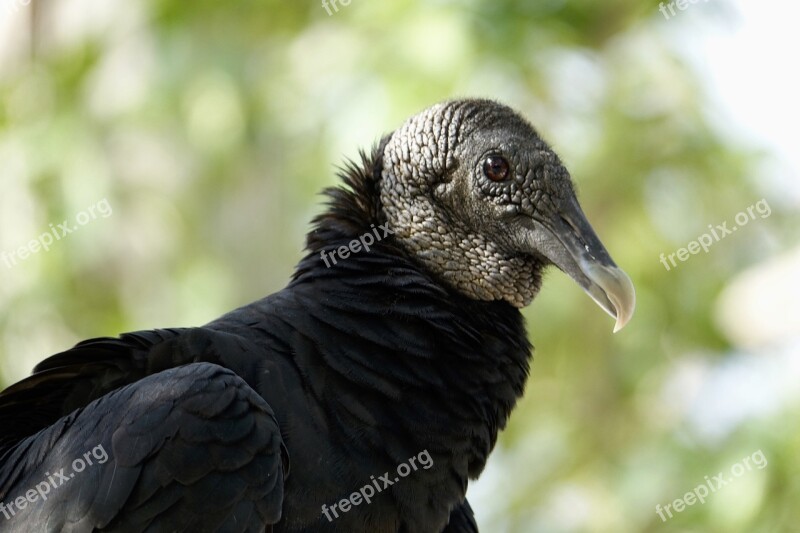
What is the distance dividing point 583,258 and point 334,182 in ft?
12.9

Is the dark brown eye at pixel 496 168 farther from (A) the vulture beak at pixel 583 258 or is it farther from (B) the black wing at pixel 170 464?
(B) the black wing at pixel 170 464

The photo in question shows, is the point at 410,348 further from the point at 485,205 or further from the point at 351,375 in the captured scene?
the point at 485,205

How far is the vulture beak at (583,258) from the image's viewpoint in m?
3.49

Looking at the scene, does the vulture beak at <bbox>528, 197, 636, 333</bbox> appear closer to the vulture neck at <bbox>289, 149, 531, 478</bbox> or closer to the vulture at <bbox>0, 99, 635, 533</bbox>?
the vulture at <bbox>0, 99, 635, 533</bbox>

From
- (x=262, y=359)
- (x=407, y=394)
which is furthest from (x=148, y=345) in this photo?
(x=407, y=394)

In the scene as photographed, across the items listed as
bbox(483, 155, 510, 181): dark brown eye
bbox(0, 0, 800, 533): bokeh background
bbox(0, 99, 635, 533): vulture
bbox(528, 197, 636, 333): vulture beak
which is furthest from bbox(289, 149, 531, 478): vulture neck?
bbox(0, 0, 800, 533): bokeh background

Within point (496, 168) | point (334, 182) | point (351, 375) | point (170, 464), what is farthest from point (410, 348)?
point (334, 182)

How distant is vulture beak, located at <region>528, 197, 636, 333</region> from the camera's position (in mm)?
3492

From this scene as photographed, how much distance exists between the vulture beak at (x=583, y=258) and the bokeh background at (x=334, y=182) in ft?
12.2

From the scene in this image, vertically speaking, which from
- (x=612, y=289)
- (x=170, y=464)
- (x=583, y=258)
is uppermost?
(x=170, y=464)

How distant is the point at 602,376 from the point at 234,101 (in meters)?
3.59

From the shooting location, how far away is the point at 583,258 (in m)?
3.57

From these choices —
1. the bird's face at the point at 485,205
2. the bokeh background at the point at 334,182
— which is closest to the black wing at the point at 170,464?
the bird's face at the point at 485,205

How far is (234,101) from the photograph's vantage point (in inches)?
313
